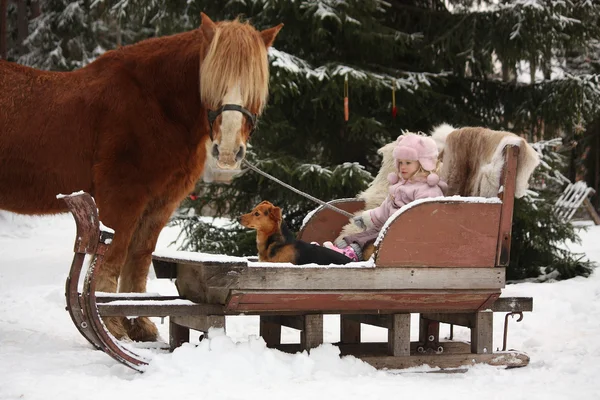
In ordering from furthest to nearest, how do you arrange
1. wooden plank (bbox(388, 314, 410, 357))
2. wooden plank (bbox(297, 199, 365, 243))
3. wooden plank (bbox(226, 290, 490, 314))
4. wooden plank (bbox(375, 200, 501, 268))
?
wooden plank (bbox(297, 199, 365, 243)), wooden plank (bbox(388, 314, 410, 357)), wooden plank (bbox(375, 200, 501, 268)), wooden plank (bbox(226, 290, 490, 314))

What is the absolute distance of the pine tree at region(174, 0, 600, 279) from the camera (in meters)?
9.55

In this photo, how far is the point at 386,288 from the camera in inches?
182

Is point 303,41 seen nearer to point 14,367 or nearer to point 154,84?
point 154,84

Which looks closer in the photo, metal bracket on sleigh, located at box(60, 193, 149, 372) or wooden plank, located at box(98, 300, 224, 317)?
metal bracket on sleigh, located at box(60, 193, 149, 372)

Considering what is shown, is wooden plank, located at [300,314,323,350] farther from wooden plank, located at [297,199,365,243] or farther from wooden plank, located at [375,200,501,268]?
wooden plank, located at [297,199,365,243]

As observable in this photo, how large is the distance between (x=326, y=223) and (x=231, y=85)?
1621 millimetres

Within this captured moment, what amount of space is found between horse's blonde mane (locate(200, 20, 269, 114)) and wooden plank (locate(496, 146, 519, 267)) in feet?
5.34

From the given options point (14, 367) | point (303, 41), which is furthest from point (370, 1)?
point (14, 367)

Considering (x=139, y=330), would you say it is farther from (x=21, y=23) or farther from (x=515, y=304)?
(x=21, y=23)

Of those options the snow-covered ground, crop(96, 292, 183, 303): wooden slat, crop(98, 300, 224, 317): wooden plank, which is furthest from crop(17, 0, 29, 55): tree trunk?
crop(98, 300, 224, 317): wooden plank

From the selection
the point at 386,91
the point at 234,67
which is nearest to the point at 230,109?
the point at 234,67

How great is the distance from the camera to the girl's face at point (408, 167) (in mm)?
5340

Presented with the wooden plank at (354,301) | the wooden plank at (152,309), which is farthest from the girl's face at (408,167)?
the wooden plank at (152,309)

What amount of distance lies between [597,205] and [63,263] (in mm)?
14333
